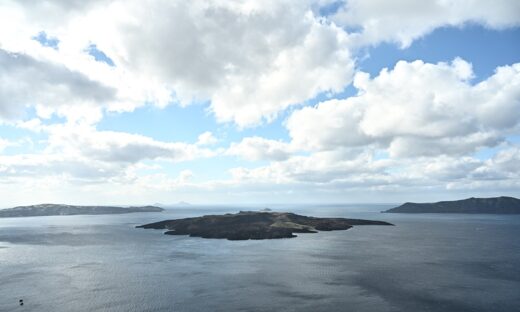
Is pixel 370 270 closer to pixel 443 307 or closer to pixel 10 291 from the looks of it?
pixel 443 307

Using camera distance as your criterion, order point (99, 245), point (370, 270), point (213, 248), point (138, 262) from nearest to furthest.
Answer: point (370, 270) < point (138, 262) < point (213, 248) < point (99, 245)

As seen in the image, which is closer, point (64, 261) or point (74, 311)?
point (74, 311)

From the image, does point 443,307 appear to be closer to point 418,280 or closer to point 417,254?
point 418,280

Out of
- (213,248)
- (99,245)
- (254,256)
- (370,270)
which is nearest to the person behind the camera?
(370,270)

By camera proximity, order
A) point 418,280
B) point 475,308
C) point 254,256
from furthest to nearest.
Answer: point 254,256 < point 418,280 < point 475,308

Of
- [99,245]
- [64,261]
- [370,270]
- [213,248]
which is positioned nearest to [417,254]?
[370,270]

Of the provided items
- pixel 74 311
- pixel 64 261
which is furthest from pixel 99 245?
pixel 74 311
